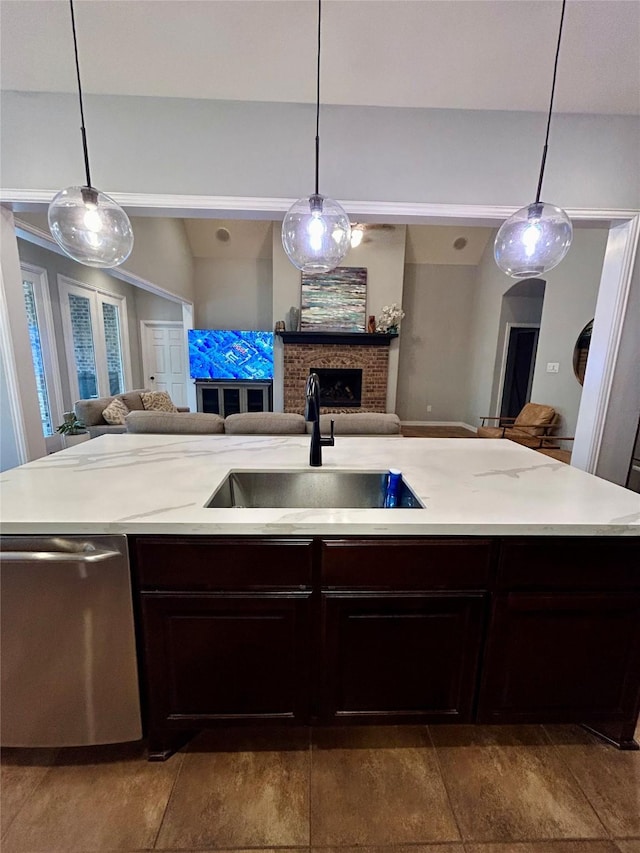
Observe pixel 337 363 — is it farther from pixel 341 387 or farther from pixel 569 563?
pixel 569 563

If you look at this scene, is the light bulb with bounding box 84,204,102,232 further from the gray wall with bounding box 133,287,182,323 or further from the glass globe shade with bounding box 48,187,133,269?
the gray wall with bounding box 133,287,182,323

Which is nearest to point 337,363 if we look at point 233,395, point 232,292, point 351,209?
point 233,395

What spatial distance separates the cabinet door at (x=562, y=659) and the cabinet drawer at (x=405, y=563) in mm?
171

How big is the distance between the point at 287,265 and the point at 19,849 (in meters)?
6.37

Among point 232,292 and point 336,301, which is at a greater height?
point 232,292

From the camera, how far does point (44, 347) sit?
15.5ft

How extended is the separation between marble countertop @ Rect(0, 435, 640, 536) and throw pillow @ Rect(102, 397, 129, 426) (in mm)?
2831

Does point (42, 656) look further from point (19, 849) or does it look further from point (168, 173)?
point (168, 173)

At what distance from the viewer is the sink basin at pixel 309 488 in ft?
4.86

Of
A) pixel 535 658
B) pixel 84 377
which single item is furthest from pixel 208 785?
pixel 84 377

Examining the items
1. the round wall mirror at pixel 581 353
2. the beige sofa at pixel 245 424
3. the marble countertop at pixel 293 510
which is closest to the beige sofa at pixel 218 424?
the beige sofa at pixel 245 424

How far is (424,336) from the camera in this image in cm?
692

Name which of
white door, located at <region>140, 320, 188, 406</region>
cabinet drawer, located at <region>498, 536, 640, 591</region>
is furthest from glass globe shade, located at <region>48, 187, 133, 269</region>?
white door, located at <region>140, 320, 188, 406</region>

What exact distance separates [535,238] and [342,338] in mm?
4623
